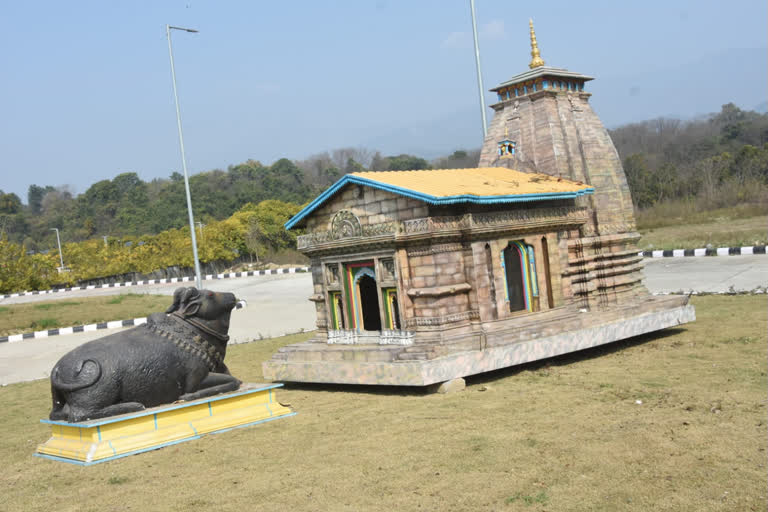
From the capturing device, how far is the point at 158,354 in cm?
868

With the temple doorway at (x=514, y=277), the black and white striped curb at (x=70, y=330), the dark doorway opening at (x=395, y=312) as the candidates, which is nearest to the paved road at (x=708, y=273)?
the temple doorway at (x=514, y=277)

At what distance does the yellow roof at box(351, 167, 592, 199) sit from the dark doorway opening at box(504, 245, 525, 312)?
1085mm

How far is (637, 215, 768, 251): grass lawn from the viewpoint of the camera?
1190 inches

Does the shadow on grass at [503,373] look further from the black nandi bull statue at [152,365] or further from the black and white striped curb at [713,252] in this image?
the black and white striped curb at [713,252]

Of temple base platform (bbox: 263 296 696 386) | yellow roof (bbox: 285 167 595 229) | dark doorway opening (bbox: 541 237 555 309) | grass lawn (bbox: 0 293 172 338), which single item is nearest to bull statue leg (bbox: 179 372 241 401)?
temple base platform (bbox: 263 296 696 386)

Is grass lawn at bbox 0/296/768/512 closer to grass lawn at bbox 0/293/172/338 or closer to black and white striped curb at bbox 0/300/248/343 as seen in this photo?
black and white striped curb at bbox 0/300/248/343

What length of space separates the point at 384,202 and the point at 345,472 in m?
5.55

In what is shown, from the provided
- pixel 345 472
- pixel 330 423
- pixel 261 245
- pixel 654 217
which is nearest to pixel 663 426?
pixel 345 472

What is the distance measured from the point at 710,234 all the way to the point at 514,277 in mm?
24221

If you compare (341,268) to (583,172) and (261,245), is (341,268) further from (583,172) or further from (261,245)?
(261,245)

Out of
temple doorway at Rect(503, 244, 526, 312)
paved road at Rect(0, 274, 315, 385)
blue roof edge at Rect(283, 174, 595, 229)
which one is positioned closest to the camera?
blue roof edge at Rect(283, 174, 595, 229)

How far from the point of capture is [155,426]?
8586 mm

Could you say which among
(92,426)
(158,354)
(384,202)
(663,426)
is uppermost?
(384,202)

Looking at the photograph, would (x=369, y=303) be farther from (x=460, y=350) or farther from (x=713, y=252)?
(x=713, y=252)
